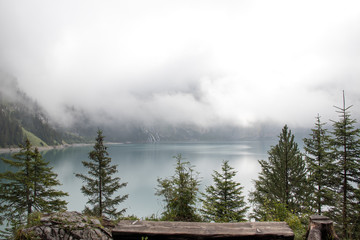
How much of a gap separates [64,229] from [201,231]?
9.34ft

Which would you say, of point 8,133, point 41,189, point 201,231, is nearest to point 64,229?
point 201,231

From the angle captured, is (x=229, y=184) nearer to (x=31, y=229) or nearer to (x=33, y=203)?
(x=31, y=229)

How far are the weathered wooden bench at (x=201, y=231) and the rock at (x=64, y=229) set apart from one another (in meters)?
1.00

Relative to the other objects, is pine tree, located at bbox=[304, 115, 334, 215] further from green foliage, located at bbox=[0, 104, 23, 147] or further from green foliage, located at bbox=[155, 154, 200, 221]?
green foliage, located at bbox=[0, 104, 23, 147]

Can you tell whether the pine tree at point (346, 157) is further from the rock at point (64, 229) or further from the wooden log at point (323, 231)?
the rock at point (64, 229)

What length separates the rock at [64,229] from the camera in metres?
3.84

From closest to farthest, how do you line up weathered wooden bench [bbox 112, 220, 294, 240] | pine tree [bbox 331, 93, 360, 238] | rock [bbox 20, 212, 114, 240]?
weathered wooden bench [bbox 112, 220, 294, 240] < rock [bbox 20, 212, 114, 240] < pine tree [bbox 331, 93, 360, 238]

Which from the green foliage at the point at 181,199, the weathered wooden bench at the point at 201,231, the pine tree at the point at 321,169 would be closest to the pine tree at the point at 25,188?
the green foliage at the point at 181,199

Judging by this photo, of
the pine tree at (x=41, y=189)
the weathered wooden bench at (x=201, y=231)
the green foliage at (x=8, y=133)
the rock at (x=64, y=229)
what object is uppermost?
the green foliage at (x=8, y=133)

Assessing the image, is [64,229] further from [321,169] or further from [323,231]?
[321,169]

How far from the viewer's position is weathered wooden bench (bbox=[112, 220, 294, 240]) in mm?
3137

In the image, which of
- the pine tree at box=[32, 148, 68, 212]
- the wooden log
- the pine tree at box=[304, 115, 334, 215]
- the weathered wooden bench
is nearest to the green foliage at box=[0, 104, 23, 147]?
the pine tree at box=[32, 148, 68, 212]

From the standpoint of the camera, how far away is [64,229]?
156 inches

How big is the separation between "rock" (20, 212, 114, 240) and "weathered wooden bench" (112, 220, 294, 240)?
3.27ft
